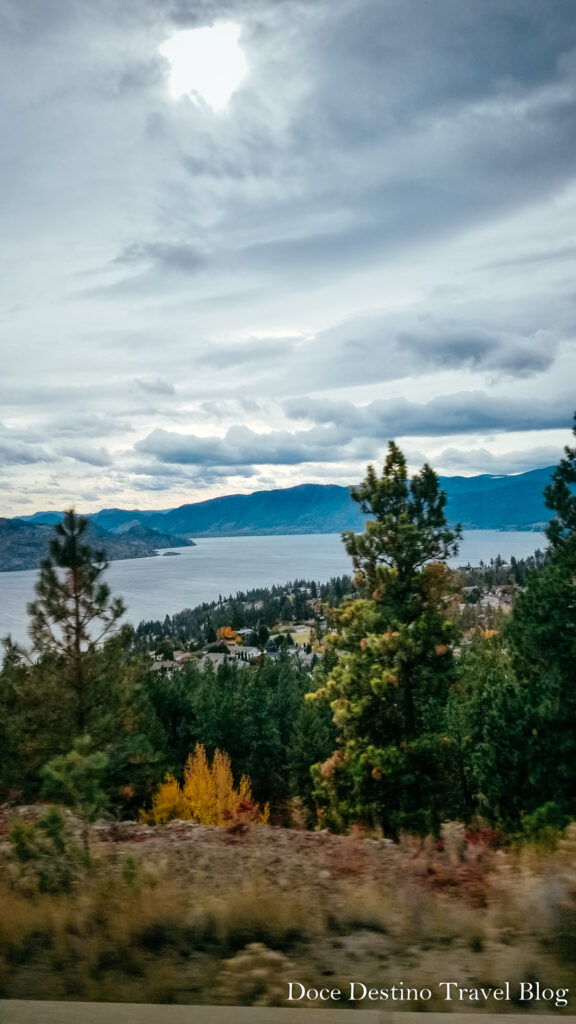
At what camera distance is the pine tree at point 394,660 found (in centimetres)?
1095

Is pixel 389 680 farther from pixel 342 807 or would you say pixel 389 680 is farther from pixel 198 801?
pixel 198 801

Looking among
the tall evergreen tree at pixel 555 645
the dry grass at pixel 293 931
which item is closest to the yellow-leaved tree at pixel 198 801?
the tall evergreen tree at pixel 555 645

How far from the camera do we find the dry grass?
3283mm

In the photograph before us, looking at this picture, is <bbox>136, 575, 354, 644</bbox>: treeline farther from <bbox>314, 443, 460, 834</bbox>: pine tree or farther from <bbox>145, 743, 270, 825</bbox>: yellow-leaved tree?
<bbox>314, 443, 460, 834</bbox>: pine tree

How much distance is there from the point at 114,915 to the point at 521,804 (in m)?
12.8

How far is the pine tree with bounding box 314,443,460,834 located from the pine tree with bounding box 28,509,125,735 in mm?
5020

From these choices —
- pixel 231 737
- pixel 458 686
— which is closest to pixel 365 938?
pixel 458 686

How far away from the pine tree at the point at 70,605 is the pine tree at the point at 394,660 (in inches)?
198

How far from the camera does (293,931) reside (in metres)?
3.83

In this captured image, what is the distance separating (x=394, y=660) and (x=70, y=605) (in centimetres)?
676

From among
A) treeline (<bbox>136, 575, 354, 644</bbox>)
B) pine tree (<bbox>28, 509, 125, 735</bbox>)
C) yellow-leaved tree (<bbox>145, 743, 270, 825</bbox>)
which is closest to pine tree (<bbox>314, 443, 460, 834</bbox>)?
pine tree (<bbox>28, 509, 125, 735</bbox>)

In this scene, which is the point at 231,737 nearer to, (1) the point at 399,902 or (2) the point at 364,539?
(2) the point at 364,539

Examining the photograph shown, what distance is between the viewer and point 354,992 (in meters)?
3.21

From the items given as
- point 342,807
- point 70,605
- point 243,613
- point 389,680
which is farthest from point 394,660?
point 243,613
